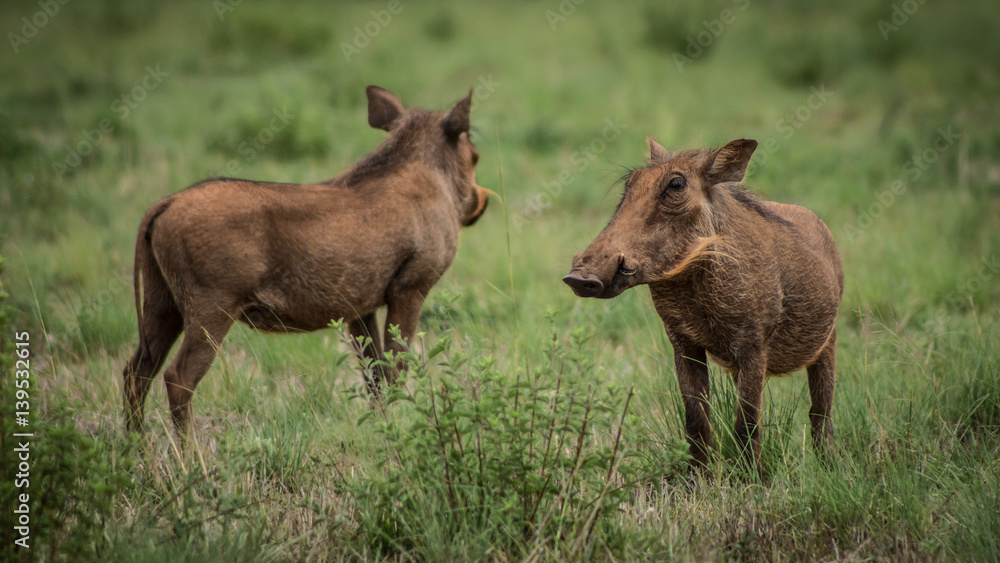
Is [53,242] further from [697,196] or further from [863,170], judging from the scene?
[863,170]

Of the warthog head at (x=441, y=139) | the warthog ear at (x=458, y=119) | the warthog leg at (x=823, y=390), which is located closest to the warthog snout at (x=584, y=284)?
the warthog leg at (x=823, y=390)

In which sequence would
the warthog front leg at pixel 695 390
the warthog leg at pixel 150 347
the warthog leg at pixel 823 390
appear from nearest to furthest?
the warthog front leg at pixel 695 390 < the warthog leg at pixel 823 390 < the warthog leg at pixel 150 347

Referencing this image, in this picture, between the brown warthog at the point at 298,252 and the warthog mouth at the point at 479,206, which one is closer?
the brown warthog at the point at 298,252

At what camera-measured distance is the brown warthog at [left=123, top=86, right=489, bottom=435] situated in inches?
144

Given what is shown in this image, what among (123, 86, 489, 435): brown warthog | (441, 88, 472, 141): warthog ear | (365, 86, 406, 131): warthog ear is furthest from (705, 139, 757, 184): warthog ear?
(365, 86, 406, 131): warthog ear

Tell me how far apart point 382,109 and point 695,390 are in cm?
267

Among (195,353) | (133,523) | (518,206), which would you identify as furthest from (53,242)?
(133,523)

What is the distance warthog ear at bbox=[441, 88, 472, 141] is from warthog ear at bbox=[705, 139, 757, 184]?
1941 millimetres

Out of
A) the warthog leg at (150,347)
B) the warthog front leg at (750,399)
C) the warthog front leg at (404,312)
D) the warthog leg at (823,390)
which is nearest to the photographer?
the warthog front leg at (750,399)

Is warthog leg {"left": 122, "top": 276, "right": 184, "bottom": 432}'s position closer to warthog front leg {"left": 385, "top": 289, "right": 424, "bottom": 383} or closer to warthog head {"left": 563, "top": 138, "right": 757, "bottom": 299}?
warthog front leg {"left": 385, "top": 289, "right": 424, "bottom": 383}

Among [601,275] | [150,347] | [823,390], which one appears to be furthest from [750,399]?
[150,347]

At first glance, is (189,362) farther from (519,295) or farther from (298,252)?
(519,295)

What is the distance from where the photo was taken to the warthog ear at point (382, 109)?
16.0 feet

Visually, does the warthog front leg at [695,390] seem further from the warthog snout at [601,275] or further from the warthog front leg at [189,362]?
the warthog front leg at [189,362]
